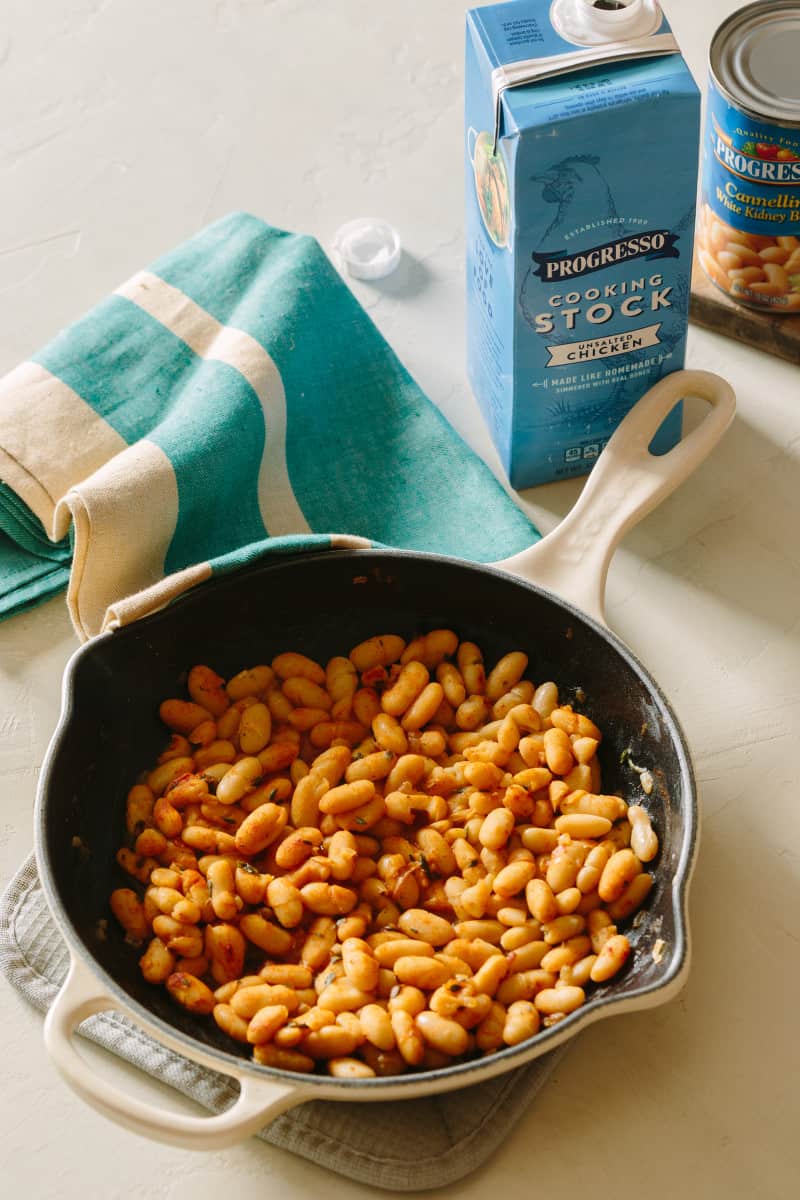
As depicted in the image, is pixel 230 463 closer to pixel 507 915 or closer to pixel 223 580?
pixel 223 580

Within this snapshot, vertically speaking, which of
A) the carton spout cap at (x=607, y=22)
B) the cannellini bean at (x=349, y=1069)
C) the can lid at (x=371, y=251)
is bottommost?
the cannellini bean at (x=349, y=1069)

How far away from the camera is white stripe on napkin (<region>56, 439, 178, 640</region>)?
902 mm

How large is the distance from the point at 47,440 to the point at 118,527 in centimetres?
13

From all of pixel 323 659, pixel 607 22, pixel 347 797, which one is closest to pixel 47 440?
pixel 323 659

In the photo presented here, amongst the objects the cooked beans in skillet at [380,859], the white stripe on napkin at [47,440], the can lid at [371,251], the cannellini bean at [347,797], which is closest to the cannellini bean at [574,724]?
the cooked beans in skillet at [380,859]

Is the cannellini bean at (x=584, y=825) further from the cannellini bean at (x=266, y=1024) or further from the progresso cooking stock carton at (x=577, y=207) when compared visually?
the progresso cooking stock carton at (x=577, y=207)

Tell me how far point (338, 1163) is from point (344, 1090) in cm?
10

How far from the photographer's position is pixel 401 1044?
2.35ft

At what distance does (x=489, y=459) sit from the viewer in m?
1.05

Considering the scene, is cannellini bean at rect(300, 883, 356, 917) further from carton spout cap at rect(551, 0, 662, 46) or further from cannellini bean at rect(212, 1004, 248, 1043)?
carton spout cap at rect(551, 0, 662, 46)

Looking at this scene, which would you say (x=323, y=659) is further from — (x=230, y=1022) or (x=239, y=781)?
(x=230, y=1022)

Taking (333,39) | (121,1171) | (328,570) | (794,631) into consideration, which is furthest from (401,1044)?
(333,39)

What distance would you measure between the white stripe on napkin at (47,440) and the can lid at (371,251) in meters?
0.26

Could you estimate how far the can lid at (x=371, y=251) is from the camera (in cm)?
115
